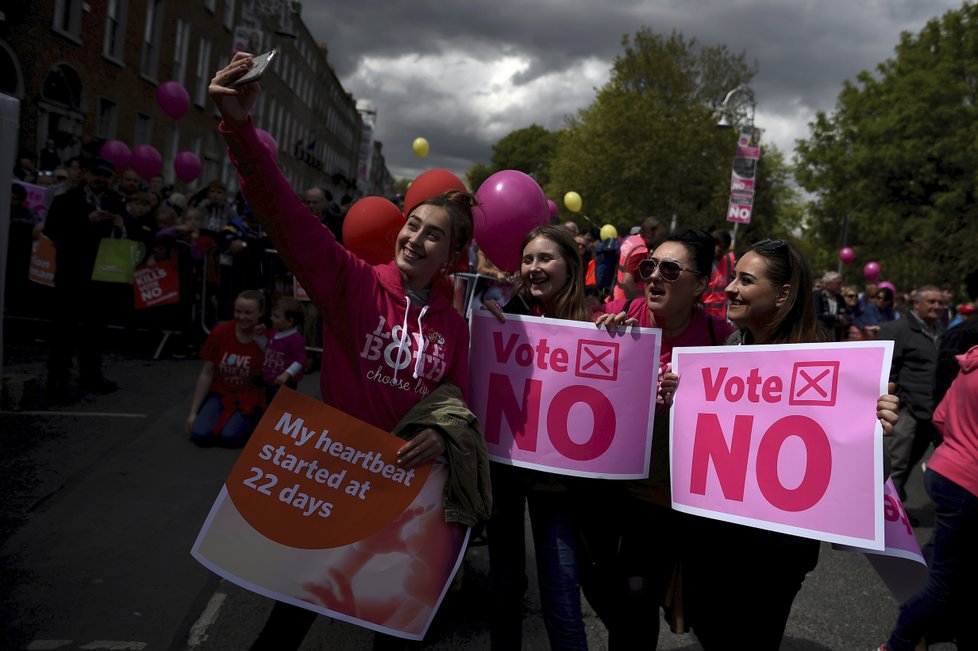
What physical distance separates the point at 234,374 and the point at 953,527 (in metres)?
5.12

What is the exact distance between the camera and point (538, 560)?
273cm

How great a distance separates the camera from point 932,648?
12.9 feet

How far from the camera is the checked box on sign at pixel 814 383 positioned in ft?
7.98

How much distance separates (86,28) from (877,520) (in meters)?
21.2

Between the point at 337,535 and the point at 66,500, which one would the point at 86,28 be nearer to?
the point at 66,500

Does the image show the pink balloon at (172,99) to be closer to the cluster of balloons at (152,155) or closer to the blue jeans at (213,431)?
the cluster of balloons at (152,155)

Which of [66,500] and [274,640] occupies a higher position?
[274,640]

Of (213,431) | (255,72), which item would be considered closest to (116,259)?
(213,431)

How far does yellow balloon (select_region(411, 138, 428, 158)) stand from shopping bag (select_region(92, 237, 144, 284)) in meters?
6.01

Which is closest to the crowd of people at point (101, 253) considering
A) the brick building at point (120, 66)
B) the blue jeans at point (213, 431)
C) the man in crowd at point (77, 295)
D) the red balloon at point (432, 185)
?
the man in crowd at point (77, 295)

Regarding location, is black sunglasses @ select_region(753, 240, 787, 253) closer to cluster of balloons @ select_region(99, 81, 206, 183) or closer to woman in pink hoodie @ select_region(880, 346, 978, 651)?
woman in pink hoodie @ select_region(880, 346, 978, 651)

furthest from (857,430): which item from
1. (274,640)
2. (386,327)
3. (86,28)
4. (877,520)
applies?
(86,28)

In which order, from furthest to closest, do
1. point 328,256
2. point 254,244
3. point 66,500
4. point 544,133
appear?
point 544,133, point 254,244, point 66,500, point 328,256

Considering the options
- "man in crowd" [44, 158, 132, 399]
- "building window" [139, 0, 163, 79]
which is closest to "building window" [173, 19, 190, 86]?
"building window" [139, 0, 163, 79]
